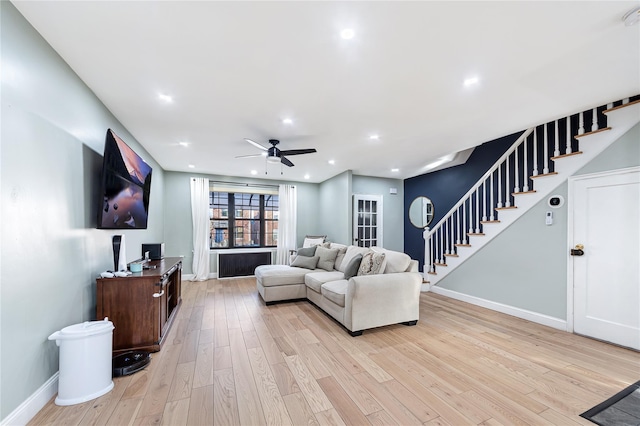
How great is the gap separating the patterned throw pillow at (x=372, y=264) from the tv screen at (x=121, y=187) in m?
2.85

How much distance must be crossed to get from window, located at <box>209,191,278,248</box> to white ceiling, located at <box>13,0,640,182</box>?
3.22 m

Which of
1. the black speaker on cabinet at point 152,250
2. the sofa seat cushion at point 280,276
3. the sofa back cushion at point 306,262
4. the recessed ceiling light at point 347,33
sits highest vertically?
the recessed ceiling light at point 347,33

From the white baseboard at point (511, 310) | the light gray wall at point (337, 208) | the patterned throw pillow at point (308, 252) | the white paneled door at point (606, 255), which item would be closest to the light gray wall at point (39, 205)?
the patterned throw pillow at point (308, 252)

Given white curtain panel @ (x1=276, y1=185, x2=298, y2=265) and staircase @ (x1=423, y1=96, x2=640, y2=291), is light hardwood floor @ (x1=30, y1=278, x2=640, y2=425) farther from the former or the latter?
white curtain panel @ (x1=276, y1=185, x2=298, y2=265)

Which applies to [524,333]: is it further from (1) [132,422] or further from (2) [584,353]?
(1) [132,422]

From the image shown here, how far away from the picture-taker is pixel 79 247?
2.34 m

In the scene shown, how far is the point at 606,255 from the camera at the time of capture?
2998 millimetres

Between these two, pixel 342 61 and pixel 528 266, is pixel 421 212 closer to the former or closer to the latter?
pixel 528 266

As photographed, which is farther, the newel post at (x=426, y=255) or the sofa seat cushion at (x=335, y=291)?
the newel post at (x=426, y=255)

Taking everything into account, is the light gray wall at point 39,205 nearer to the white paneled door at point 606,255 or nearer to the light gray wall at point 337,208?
the light gray wall at point 337,208

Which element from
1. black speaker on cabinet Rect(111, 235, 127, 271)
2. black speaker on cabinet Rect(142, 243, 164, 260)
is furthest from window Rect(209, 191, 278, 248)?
black speaker on cabinet Rect(111, 235, 127, 271)

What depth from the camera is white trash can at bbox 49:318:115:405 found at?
1.91 m

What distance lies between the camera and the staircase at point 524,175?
3.07m

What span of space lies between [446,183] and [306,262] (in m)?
3.64
